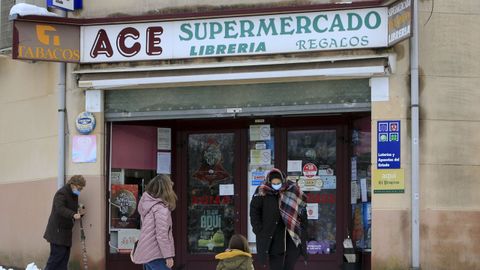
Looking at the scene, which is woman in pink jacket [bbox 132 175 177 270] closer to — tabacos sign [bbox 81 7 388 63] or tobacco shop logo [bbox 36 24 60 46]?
tabacos sign [bbox 81 7 388 63]

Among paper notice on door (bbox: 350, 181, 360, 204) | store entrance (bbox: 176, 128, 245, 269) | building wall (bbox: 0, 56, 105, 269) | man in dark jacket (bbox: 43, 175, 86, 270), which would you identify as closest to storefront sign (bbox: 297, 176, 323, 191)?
paper notice on door (bbox: 350, 181, 360, 204)

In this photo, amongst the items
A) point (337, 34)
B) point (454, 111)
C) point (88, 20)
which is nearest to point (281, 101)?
point (337, 34)

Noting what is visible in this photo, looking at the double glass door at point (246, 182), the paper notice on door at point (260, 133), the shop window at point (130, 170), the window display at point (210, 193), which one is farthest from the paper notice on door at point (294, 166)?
the shop window at point (130, 170)

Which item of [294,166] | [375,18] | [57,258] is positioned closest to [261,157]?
[294,166]

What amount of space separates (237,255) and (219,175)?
4606mm

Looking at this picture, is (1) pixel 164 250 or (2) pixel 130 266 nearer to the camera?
(1) pixel 164 250

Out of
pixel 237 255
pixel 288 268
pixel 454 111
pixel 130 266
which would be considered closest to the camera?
pixel 237 255

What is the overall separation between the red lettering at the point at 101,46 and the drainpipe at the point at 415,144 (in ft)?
13.7

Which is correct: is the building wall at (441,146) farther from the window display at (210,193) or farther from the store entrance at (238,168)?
the window display at (210,193)

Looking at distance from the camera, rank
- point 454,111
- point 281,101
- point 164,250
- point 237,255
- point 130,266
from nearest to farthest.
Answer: point 237,255
point 164,250
point 454,111
point 281,101
point 130,266

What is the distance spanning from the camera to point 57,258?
30.1ft

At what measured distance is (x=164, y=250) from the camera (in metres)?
6.83

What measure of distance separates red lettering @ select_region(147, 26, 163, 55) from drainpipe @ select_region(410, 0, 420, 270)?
342cm

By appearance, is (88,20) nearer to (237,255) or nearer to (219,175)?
(219,175)
